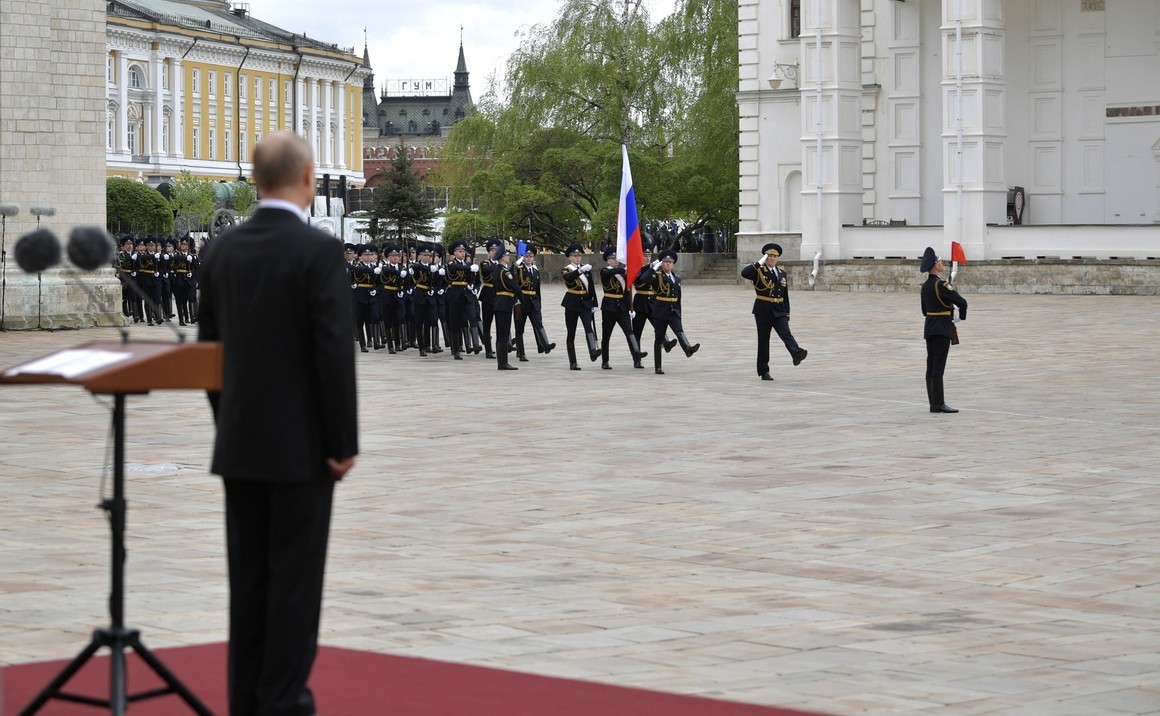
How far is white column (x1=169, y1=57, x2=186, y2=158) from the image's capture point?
113300 millimetres

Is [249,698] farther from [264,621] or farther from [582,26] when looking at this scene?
[582,26]

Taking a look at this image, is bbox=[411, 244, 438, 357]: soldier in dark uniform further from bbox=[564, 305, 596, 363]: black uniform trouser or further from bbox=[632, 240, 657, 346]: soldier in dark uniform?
bbox=[632, 240, 657, 346]: soldier in dark uniform

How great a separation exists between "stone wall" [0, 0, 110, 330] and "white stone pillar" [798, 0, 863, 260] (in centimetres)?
2250

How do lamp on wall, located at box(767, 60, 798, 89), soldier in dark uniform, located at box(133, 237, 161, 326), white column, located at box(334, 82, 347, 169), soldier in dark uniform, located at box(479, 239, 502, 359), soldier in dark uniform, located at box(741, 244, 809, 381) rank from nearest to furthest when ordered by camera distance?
soldier in dark uniform, located at box(741, 244, 809, 381)
soldier in dark uniform, located at box(479, 239, 502, 359)
soldier in dark uniform, located at box(133, 237, 161, 326)
lamp on wall, located at box(767, 60, 798, 89)
white column, located at box(334, 82, 347, 169)

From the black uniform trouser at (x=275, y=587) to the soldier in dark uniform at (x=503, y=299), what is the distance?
1992cm

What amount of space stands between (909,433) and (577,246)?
10.7 m

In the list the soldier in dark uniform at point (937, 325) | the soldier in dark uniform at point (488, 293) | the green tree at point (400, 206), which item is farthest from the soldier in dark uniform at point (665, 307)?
the green tree at point (400, 206)

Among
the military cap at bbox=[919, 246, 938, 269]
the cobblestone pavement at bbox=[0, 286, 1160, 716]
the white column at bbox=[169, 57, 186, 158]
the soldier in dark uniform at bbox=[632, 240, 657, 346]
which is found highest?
the white column at bbox=[169, 57, 186, 158]

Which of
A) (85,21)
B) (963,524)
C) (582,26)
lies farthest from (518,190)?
(963,524)

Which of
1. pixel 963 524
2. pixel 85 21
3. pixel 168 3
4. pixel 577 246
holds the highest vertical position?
pixel 168 3

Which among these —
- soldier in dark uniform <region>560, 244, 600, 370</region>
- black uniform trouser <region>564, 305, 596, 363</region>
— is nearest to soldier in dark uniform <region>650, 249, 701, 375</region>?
soldier in dark uniform <region>560, 244, 600, 370</region>

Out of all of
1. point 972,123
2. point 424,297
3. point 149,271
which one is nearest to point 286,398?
point 424,297

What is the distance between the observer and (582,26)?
6334 cm

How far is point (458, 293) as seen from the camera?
28.8 metres
